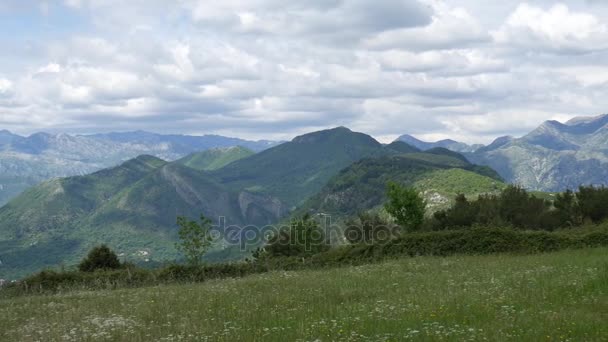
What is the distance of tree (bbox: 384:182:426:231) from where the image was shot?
67.1 m

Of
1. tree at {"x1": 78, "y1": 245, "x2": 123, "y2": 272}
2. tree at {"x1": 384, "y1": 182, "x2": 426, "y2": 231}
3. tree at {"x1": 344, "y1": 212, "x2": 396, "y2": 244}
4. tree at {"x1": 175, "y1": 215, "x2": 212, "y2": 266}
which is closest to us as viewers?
tree at {"x1": 78, "y1": 245, "x2": 123, "y2": 272}

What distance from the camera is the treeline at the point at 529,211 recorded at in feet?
174

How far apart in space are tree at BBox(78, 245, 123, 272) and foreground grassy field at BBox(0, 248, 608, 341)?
14.9 metres

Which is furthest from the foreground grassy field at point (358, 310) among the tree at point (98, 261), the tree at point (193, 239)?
the tree at point (193, 239)

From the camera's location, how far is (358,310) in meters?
15.5

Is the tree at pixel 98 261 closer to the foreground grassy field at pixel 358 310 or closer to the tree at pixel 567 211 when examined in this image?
the foreground grassy field at pixel 358 310

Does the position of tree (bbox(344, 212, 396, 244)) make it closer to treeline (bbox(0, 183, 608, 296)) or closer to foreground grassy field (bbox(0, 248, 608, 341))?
treeline (bbox(0, 183, 608, 296))

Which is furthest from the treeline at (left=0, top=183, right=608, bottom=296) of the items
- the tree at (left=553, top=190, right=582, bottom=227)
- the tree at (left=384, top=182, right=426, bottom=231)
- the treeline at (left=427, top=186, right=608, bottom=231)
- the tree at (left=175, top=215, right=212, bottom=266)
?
the tree at (left=384, top=182, right=426, bottom=231)

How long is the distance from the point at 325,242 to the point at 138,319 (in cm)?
5668

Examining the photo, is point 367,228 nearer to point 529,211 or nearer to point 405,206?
point 405,206

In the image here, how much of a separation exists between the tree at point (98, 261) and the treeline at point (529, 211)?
30708 mm

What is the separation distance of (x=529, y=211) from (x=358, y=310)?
48.4 m

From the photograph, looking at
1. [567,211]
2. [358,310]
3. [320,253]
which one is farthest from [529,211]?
[358,310]

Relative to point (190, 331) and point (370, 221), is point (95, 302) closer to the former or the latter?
point (190, 331)
